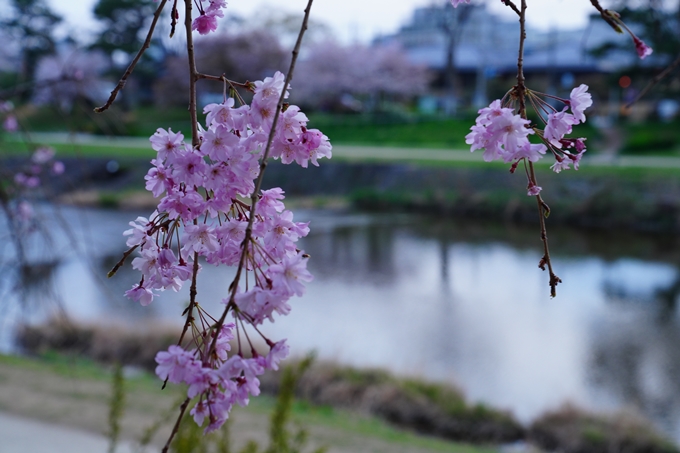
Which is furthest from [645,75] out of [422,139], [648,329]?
[648,329]

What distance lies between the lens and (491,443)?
491 centimetres

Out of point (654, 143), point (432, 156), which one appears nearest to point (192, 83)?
point (432, 156)

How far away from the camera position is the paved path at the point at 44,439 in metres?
3.57

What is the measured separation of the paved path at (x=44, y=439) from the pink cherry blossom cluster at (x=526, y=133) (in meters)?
3.52

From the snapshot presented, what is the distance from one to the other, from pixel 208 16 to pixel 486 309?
759 cm

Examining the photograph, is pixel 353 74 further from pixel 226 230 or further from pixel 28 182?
pixel 226 230

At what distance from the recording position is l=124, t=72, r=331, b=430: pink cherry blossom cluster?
543 mm

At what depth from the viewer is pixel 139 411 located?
173 inches


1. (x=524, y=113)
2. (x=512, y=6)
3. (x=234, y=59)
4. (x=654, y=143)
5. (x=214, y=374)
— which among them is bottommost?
(x=214, y=374)

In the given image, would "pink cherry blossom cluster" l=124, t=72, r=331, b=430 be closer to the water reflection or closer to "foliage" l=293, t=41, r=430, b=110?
the water reflection

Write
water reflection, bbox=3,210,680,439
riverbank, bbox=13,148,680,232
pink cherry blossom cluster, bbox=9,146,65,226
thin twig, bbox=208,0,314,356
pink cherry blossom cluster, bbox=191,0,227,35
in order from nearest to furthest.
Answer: thin twig, bbox=208,0,314,356 → pink cherry blossom cluster, bbox=191,0,227,35 → pink cherry blossom cluster, bbox=9,146,65,226 → water reflection, bbox=3,210,680,439 → riverbank, bbox=13,148,680,232

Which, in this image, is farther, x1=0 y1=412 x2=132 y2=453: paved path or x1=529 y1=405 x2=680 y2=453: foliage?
x1=529 y1=405 x2=680 y2=453: foliage

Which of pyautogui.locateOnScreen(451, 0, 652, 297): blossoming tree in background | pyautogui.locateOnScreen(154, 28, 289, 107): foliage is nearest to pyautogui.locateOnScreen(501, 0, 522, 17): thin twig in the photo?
pyautogui.locateOnScreen(451, 0, 652, 297): blossoming tree in background

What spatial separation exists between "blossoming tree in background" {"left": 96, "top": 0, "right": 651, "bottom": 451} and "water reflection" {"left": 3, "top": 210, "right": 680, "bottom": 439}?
394cm
